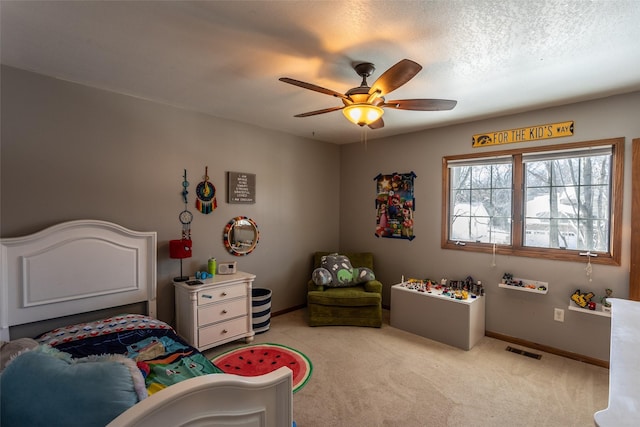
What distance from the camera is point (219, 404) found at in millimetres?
994

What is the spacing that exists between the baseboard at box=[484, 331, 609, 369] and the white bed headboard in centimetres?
352

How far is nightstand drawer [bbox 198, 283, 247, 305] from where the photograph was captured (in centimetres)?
280

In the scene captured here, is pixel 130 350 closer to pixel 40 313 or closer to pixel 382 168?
pixel 40 313

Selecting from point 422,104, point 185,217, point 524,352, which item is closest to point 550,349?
point 524,352

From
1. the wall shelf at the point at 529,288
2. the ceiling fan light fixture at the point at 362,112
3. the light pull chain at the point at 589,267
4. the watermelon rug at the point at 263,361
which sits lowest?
the watermelon rug at the point at 263,361

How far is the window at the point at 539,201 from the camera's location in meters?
2.72

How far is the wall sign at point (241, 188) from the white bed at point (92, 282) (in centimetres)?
97

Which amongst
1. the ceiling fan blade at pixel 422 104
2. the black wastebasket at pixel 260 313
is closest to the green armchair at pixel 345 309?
the black wastebasket at pixel 260 313

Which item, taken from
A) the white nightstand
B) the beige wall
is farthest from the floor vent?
the white nightstand

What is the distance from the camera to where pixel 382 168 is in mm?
4246

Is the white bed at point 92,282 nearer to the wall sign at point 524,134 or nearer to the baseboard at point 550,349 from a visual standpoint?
the baseboard at point 550,349

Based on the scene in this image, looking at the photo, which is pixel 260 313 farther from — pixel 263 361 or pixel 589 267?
pixel 589 267

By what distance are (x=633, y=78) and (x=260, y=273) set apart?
3.88m

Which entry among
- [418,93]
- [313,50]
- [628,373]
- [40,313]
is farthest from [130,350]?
[418,93]
